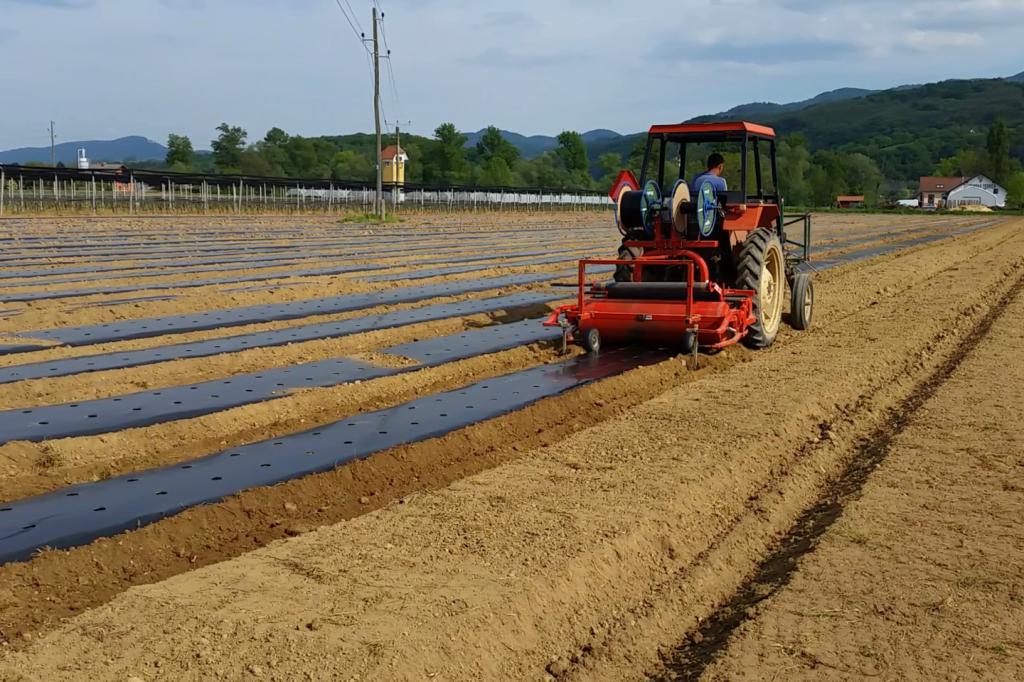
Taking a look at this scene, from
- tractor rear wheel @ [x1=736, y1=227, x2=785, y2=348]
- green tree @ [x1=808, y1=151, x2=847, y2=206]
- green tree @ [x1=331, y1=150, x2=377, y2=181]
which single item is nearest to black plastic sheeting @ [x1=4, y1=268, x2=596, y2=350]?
tractor rear wheel @ [x1=736, y1=227, x2=785, y2=348]

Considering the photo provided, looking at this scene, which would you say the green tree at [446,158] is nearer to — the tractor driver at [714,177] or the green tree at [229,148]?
the green tree at [229,148]

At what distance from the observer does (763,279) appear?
377 inches

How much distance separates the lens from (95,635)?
11.0 feet

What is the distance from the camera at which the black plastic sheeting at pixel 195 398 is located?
6.22 m

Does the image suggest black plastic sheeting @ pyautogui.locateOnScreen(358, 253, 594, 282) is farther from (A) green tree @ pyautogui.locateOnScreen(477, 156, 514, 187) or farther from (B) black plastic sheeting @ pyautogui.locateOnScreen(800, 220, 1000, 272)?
(A) green tree @ pyautogui.locateOnScreen(477, 156, 514, 187)

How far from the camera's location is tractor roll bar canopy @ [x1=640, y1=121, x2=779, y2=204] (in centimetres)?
956

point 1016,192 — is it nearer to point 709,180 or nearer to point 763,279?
point 763,279

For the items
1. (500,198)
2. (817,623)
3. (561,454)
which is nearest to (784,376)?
(561,454)

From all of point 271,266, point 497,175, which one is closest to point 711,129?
point 271,266

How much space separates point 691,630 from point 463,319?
7.72m

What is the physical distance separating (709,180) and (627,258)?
1122mm

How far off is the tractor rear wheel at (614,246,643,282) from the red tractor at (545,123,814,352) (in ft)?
0.03

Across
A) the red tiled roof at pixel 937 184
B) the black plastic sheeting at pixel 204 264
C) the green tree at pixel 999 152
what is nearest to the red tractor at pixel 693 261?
the black plastic sheeting at pixel 204 264

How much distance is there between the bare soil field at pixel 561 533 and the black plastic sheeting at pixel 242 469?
0.15 meters
